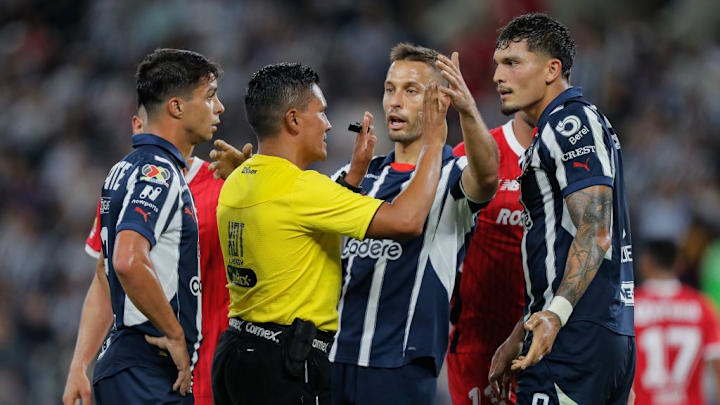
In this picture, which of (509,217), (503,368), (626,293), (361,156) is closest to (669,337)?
(509,217)

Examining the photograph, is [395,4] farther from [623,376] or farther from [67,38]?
[623,376]

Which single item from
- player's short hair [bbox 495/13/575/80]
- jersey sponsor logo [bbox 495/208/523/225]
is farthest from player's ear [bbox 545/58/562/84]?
jersey sponsor logo [bbox 495/208/523/225]

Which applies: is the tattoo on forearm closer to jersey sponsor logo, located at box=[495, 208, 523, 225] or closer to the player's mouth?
jersey sponsor logo, located at box=[495, 208, 523, 225]

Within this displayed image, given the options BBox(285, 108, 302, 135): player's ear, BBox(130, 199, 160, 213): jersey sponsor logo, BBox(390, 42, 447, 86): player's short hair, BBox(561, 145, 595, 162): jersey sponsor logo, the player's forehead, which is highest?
BBox(390, 42, 447, 86): player's short hair

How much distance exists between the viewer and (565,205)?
3.87 m

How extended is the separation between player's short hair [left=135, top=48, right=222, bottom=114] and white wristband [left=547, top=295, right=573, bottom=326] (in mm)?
2167

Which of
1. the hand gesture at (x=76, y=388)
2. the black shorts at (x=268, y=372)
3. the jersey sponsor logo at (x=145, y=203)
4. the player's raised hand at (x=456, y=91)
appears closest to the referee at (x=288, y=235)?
the black shorts at (x=268, y=372)

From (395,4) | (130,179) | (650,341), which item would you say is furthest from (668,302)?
(395,4)

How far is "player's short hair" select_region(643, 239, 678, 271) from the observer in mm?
6430

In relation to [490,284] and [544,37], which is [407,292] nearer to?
[490,284]

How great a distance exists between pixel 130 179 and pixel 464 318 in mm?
2092

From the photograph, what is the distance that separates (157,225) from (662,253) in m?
3.96

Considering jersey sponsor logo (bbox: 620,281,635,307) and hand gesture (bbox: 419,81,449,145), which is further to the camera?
hand gesture (bbox: 419,81,449,145)

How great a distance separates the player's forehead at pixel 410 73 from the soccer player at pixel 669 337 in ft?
8.49
